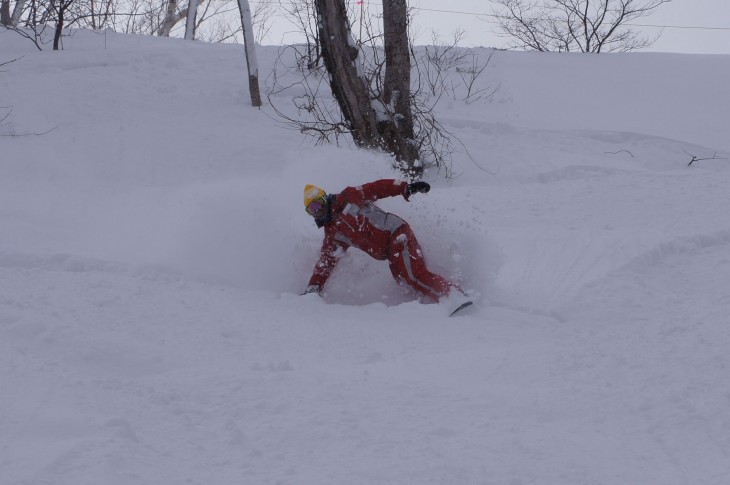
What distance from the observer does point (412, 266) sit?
538cm

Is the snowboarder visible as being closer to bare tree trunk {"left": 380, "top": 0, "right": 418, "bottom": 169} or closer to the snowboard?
the snowboard

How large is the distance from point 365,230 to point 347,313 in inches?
28.4

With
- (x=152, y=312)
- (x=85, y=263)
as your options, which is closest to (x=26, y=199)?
(x=85, y=263)

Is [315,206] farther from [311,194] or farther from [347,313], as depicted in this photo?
[347,313]

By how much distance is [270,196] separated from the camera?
683 cm

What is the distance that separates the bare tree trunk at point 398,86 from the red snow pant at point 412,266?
3.31 meters

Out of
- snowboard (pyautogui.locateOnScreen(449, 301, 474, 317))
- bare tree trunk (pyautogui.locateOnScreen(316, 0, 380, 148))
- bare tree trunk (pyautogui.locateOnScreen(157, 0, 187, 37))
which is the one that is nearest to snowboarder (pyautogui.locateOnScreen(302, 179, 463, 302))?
snowboard (pyautogui.locateOnScreen(449, 301, 474, 317))

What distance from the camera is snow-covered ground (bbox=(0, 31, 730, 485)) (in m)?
3.13

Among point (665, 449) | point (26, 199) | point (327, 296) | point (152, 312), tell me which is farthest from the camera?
point (26, 199)

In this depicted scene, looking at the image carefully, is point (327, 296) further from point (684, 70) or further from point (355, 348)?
point (684, 70)

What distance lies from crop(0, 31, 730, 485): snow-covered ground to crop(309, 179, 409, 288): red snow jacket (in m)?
0.34

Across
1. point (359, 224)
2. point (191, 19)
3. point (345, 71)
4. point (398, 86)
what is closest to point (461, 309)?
point (359, 224)

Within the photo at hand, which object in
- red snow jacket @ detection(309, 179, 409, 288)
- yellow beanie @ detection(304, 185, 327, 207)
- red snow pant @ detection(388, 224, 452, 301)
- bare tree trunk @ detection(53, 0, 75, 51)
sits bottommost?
red snow pant @ detection(388, 224, 452, 301)

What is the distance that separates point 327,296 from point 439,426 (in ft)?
8.27
